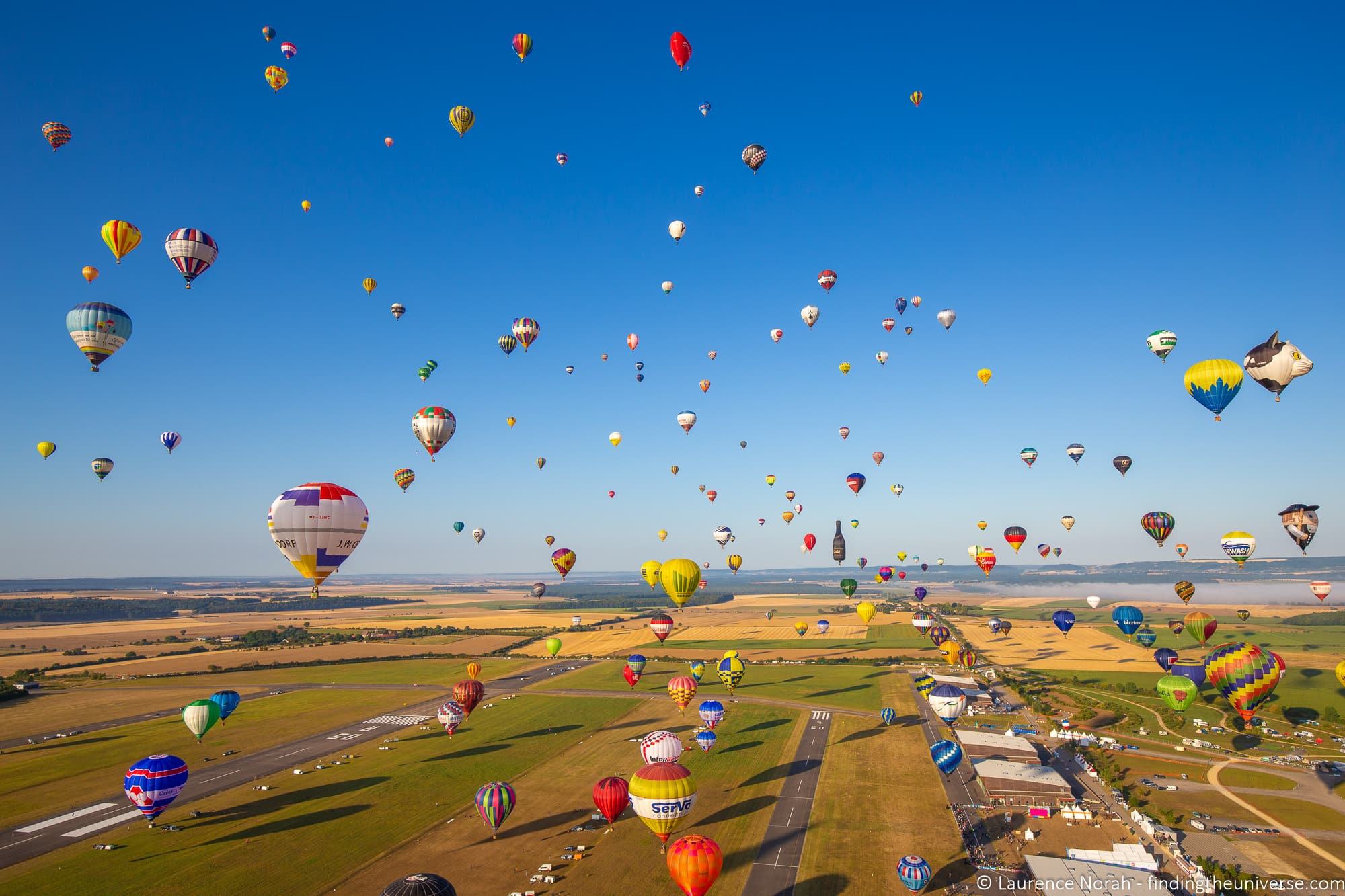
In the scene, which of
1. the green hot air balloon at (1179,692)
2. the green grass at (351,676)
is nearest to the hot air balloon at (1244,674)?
the green hot air balloon at (1179,692)

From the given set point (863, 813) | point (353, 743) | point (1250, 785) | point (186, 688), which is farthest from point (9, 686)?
point (1250, 785)

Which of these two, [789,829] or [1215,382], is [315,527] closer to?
[789,829]

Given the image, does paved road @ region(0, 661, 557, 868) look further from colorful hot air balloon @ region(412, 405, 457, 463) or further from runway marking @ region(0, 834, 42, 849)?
colorful hot air balloon @ region(412, 405, 457, 463)

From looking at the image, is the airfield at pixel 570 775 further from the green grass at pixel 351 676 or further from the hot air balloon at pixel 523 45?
the hot air balloon at pixel 523 45

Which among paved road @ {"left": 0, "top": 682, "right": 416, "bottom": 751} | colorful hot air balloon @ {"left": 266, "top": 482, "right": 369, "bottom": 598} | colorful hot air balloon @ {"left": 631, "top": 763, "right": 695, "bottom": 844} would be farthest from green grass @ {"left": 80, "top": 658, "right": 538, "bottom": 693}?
colorful hot air balloon @ {"left": 631, "top": 763, "right": 695, "bottom": 844}

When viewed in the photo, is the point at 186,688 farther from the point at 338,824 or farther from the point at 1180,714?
the point at 1180,714

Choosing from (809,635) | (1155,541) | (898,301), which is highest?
(898,301)
